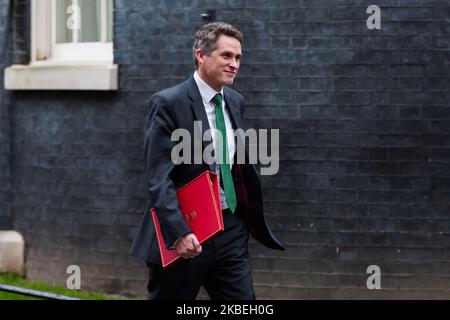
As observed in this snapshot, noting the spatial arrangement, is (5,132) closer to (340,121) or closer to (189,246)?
(340,121)

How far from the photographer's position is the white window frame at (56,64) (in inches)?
393

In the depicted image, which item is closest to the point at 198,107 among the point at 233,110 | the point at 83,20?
the point at 233,110

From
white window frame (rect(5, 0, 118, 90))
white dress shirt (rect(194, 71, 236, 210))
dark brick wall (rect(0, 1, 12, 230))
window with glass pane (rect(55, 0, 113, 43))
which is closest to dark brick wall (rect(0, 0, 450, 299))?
white window frame (rect(5, 0, 118, 90))

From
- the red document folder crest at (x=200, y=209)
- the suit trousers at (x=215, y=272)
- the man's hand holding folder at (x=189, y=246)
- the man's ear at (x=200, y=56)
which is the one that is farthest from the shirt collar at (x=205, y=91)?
the man's hand holding folder at (x=189, y=246)

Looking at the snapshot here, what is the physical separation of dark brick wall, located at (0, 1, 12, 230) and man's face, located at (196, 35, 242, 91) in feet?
15.9

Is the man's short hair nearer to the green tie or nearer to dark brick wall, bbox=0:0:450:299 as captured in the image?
the green tie

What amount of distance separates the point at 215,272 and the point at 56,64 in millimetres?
4725

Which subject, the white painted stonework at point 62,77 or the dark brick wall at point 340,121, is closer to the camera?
the dark brick wall at point 340,121

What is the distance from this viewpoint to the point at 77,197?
33.5 ft

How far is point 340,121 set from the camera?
9.29 metres

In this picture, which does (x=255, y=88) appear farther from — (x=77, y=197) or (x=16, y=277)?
(x=16, y=277)

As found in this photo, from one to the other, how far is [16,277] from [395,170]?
12.5 ft

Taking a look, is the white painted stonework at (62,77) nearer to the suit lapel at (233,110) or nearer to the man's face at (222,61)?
the suit lapel at (233,110)

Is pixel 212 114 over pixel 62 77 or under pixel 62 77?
under
